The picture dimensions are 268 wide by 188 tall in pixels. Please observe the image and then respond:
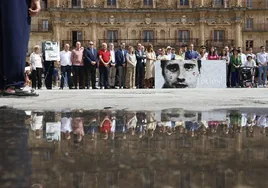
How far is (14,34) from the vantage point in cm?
408

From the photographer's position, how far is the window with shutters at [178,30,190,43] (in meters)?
37.8

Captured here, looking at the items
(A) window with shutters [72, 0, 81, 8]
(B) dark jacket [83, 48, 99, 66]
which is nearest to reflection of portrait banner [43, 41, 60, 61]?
(B) dark jacket [83, 48, 99, 66]

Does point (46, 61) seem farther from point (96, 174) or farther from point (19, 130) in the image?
point (96, 174)

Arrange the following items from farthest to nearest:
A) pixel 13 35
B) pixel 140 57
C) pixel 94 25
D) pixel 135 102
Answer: pixel 94 25 < pixel 140 57 < pixel 13 35 < pixel 135 102

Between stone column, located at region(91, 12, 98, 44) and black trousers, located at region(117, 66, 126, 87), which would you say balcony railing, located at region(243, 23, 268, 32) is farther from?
→ black trousers, located at region(117, 66, 126, 87)

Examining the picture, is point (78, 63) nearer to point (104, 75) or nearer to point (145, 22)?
point (104, 75)

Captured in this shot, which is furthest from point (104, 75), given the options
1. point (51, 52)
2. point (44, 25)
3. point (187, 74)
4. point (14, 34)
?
point (44, 25)

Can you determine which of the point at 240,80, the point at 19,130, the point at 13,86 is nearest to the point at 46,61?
the point at 240,80

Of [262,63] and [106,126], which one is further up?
[262,63]

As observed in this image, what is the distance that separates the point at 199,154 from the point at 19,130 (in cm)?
91

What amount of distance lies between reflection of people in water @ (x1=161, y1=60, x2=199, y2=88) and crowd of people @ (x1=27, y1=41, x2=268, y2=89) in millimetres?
372

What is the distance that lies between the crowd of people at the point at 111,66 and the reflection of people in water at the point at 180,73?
14.6 inches

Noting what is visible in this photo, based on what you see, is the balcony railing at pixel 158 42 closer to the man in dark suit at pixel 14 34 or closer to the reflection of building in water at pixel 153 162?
the man in dark suit at pixel 14 34

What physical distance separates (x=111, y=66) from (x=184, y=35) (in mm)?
25168
